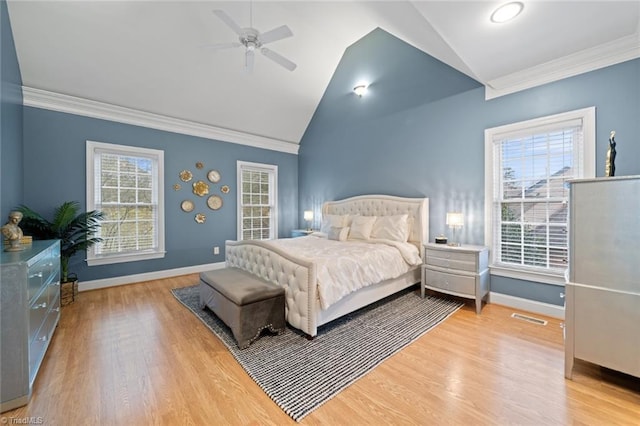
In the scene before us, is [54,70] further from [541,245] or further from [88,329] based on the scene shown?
[541,245]

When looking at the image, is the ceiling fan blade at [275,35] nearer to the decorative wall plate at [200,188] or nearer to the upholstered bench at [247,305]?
the upholstered bench at [247,305]

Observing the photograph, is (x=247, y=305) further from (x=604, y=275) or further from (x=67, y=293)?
(x=67, y=293)

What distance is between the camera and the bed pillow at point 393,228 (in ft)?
13.1

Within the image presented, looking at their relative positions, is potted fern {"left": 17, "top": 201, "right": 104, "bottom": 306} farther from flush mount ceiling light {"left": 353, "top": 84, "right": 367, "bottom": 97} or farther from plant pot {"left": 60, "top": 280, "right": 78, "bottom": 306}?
flush mount ceiling light {"left": 353, "top": 84, "right": 367, "bottom": 97}

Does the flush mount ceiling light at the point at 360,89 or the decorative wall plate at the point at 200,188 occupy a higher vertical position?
the flush mount ceiling light at the point at 360,89

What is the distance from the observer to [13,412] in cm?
164

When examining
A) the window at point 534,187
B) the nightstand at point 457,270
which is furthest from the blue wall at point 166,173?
the window at point 534,187

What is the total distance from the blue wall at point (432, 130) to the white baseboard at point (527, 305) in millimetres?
58

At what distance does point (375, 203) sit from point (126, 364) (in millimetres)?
3928

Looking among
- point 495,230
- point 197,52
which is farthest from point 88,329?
point 495,230

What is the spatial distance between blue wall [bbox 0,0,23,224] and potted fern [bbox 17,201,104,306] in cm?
28

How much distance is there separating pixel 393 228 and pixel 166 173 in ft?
13.6

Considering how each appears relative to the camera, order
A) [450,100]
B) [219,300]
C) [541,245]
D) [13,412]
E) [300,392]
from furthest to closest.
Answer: [450,100] → [541,245] → [219,300] → [300,392] → [13,412]

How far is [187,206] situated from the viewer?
4.96 metres
